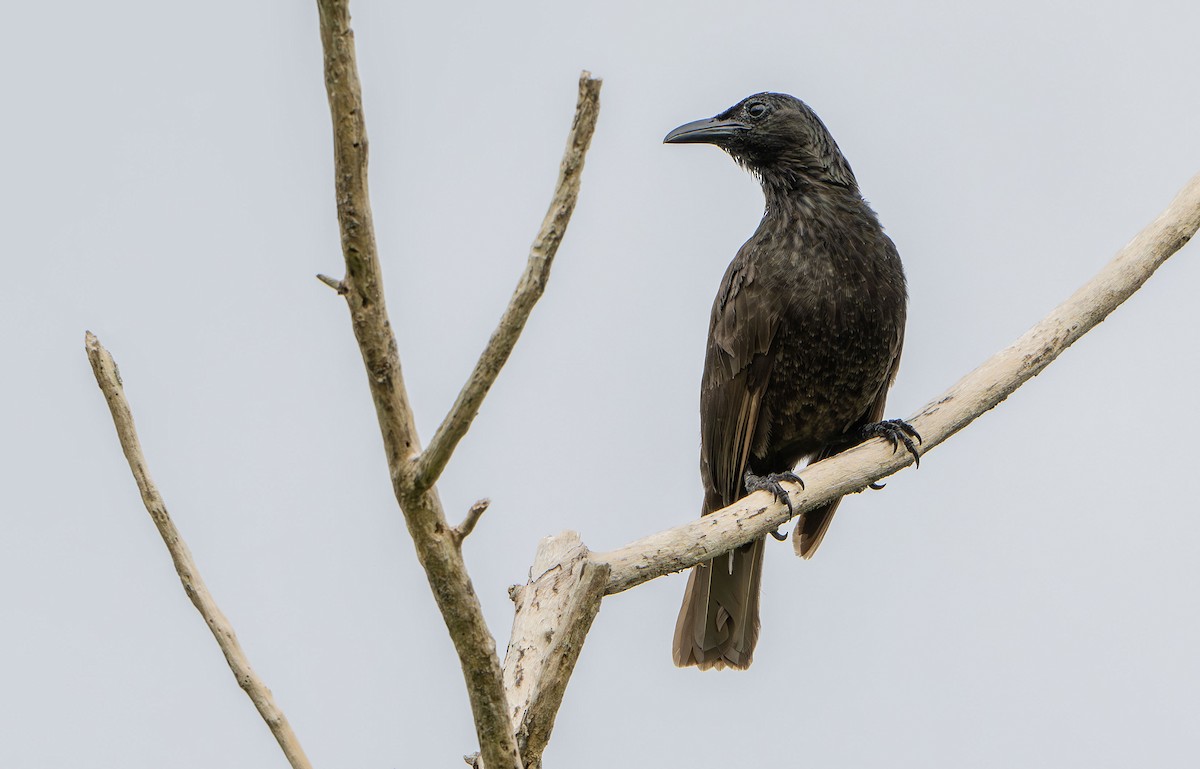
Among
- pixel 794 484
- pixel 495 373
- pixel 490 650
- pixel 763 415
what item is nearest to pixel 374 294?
pixel 495 373

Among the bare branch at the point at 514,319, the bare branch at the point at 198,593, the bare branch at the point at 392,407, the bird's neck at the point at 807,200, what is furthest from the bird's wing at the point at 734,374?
the bare branch at the point at 198,593

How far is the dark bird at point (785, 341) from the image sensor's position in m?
4.83

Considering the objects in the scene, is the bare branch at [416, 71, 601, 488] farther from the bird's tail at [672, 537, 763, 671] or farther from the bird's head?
the bird's head

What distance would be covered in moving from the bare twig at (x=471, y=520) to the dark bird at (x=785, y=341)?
2.01m

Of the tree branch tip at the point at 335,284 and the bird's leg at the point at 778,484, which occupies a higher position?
the bird's leg at the point at 778,484

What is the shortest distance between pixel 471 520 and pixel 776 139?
125 inches

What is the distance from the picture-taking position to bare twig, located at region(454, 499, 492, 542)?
8.70ft

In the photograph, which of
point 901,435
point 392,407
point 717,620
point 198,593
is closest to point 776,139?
point 901,435

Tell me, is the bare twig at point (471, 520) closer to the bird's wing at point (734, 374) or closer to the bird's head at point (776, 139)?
the bird's wing at point (734, 374)

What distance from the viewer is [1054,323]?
436 cm

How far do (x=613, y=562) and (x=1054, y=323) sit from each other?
2.00 meters

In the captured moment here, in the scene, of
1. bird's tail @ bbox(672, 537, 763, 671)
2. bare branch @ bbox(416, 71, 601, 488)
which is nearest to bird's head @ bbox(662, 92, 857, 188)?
bird's tail @ bbox(672, 537, 763, 671)

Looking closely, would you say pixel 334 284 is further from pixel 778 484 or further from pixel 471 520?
pixel 778 484

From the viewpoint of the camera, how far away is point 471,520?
2.69 m
